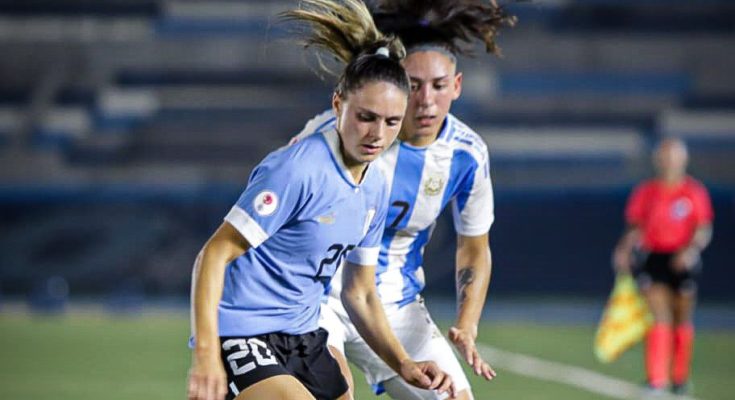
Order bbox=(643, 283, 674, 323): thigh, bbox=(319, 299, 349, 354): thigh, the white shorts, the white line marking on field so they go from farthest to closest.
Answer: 1. bbox=(643, 283, 674, 323): thigh
2. the white line marking on field
3. the white shorts
4. bbox=(319, 299, 349, 354): thigh

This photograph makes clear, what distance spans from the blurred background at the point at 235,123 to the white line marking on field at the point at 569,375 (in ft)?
19.5

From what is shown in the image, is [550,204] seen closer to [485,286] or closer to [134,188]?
[134,188]

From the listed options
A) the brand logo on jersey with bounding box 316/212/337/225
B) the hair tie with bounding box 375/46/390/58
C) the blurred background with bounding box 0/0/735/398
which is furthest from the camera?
the blurred background with bounding box 0/0/735/398

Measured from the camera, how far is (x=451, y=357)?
5.87m

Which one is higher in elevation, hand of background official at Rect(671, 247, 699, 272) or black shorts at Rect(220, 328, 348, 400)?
hand of background official at Rect(671, 247, 699, 272)

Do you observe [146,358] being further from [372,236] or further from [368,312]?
[372,236]

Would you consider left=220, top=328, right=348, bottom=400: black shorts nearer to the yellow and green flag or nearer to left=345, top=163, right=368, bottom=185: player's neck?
left=345, top=163, right=368, bottom=185: player's neck

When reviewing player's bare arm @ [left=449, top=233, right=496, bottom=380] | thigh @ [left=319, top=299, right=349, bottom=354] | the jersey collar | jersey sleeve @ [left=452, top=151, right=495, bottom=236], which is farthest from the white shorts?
the jersey collar

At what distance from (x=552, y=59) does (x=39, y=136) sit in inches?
305

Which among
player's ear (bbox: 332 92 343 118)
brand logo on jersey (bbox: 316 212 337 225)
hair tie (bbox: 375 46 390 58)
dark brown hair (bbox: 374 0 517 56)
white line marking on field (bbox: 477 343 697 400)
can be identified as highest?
dark brown hair (bbox: 374 0 517 56)

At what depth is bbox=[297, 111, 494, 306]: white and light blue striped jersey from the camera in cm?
584

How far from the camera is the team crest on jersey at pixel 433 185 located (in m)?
5.85

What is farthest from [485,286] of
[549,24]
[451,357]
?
[549,24]

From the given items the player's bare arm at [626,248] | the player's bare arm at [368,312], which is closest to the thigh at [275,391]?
the player's bare arm at [368,312]
